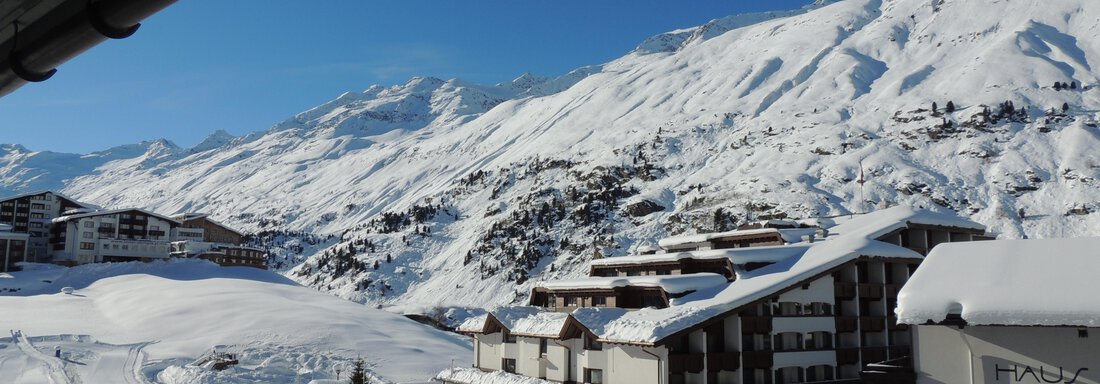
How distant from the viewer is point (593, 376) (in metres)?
41.7

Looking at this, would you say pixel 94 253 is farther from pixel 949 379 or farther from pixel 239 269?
pixel 949 379

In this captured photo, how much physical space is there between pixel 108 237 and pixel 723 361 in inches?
4084

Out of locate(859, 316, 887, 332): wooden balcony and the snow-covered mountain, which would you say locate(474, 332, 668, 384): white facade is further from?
the snow-covered mountain

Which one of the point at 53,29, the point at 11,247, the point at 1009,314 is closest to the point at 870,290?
the point at 1009,314

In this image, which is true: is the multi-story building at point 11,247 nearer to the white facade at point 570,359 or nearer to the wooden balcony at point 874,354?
the white facade at point 570,359

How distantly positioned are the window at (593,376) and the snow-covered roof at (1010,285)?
65.1 feet

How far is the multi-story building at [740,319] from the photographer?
127 feet

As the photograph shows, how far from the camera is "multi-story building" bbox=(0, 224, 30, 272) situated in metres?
104

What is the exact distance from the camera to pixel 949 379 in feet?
79.0

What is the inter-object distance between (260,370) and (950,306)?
147 ft

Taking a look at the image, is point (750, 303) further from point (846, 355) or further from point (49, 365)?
point (49, 365)

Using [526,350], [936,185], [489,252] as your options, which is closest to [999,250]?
[526,350]

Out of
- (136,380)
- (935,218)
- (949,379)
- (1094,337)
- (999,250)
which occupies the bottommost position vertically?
(136,380)

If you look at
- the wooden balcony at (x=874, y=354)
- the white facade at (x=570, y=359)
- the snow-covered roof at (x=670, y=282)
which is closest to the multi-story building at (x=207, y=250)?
the white facade at (x=570, y=359)
